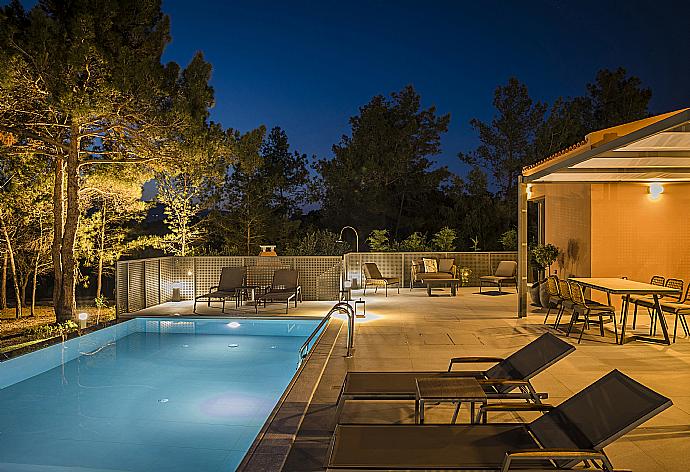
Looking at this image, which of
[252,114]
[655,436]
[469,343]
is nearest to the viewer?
[655,436]

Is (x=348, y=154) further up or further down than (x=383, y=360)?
further up

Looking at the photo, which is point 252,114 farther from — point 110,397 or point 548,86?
point 110,397

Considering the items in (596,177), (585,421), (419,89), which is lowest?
(585,421)

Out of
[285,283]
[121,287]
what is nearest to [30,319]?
[121,287]

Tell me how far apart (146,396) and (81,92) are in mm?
7321

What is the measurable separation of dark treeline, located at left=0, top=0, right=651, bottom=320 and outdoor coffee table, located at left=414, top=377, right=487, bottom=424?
9.70 m

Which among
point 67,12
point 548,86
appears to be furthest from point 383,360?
point 548,86

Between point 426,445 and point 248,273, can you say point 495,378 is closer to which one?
point 426,445

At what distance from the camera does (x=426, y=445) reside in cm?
327

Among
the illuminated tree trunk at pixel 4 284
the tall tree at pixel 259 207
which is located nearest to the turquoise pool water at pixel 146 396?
the illuminated tree trunk at pixel 4 284

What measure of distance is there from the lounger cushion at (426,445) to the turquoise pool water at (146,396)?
2014mm

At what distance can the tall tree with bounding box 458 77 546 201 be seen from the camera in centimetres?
2528

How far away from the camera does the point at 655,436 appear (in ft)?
14.0

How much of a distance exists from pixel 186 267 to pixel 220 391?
6659mm
